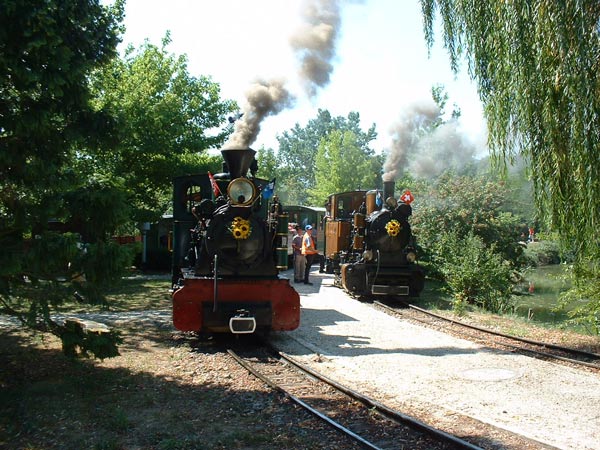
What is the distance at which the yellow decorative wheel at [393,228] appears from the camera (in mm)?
14227

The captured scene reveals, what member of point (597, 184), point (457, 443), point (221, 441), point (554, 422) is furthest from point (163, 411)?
point (597, 184)

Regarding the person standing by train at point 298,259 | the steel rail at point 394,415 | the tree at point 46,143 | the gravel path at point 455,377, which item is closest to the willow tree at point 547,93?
the gravel path at point 455,377

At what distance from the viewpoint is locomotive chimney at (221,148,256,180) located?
9289mm

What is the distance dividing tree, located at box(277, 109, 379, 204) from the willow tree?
6904cm

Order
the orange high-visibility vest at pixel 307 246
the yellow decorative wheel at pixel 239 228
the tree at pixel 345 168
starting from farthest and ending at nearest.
→ the tree at pixel 345 168, the orange high-visibility vest at pixel 307 246, the yellow decorative wheel at pixel 239 228

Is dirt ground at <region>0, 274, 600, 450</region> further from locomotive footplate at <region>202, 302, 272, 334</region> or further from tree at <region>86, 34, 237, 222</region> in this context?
tree at <region>86, 34, 237, 222</region>

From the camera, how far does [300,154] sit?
83.2m

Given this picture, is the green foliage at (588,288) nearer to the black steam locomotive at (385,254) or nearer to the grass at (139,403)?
the black steam locomotive at (385,254)

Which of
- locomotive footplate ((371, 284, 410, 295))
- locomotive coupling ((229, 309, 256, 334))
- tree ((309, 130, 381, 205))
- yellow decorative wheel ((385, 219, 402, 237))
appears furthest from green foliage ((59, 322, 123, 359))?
tree ((309, 130, 381, 205))

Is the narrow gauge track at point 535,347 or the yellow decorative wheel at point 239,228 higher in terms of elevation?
the yellow decorative wheel at point 239,228

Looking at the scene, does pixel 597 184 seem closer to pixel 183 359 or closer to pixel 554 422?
pixel 554 422

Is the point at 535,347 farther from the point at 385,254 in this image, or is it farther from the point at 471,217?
the point at 471,217

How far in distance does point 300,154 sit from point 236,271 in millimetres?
74905

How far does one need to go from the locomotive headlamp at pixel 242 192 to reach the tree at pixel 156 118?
7215mm
